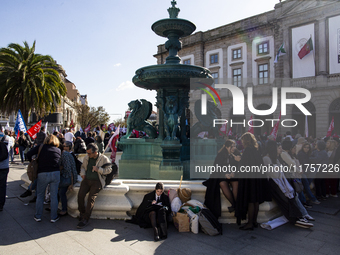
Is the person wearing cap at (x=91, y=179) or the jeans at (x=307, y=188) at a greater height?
the person wearing cap at (x=91, y=179)

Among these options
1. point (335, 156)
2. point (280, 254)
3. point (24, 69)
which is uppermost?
point (24, 69)

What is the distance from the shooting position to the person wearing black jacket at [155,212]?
14.1 feet

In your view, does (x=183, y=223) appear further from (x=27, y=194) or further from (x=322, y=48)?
(x=322, y=48)

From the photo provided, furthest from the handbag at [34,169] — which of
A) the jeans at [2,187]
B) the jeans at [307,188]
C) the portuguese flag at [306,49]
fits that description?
the portuguese flag at [306,49]

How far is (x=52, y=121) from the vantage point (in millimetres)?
34562

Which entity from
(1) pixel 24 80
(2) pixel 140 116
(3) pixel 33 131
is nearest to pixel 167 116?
(2) pixel 140 116

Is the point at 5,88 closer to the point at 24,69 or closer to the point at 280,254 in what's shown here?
the point at 24,69

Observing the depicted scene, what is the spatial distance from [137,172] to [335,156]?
5296 mm

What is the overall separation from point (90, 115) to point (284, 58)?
37465mm

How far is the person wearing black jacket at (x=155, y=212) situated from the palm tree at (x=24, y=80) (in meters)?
16.9

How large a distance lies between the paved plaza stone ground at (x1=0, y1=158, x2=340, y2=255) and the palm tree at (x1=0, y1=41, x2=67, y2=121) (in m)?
16.4

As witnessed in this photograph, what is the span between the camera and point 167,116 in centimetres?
726

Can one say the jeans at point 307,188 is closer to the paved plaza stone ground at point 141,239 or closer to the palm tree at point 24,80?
the paved plaza stone ground at point 141,239

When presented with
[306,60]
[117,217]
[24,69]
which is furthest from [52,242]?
[306,60]
